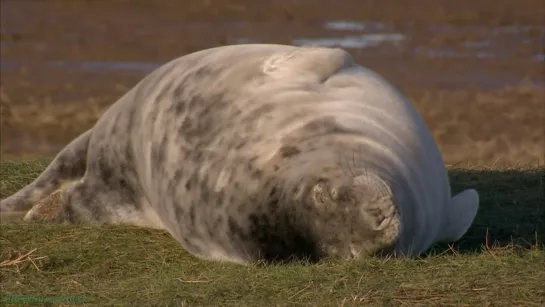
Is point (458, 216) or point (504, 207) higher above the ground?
point (458, 216)

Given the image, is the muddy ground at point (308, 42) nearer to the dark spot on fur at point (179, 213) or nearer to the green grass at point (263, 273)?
the green grass at point (263, 273)

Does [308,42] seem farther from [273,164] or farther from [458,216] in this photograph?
[273,164]

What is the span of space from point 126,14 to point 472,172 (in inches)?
416

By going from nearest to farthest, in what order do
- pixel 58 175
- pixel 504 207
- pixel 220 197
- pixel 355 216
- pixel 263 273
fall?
pixel 355 216 → pixel 263 273 → pixel 220 197 → pixel 504 207 → pixel 58 175

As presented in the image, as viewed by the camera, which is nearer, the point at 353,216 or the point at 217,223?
A: the point at 353,216

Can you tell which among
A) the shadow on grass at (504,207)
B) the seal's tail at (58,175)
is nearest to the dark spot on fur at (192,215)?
the shadow on grass at (504,207)

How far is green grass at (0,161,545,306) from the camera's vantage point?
3404 millimetres

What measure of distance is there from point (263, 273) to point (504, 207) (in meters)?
1.77

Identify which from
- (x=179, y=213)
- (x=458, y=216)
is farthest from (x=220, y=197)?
(x=458, y=216)

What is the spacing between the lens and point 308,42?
1451 centimetres

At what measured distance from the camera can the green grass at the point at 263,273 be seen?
11.2ft

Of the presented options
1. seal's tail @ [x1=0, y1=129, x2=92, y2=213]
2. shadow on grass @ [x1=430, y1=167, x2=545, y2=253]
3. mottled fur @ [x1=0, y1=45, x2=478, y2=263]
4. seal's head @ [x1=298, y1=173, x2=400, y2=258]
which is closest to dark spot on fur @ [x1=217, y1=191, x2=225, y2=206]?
mottled fur @ [x1=0, y1=45, x2=478, y2=263]

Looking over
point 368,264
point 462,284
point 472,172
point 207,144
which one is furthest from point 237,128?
point 472,172

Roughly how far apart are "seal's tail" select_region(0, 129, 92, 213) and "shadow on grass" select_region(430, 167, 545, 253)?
1.77 m
